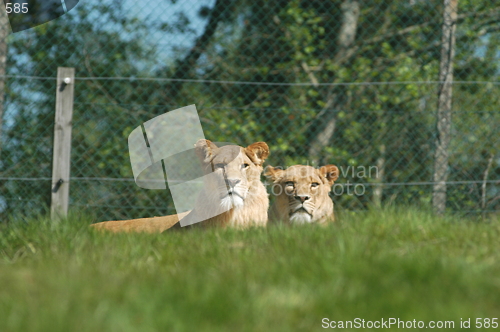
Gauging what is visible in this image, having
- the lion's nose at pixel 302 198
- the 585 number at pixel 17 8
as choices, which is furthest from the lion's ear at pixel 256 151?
the 585 number at pixel 17 8

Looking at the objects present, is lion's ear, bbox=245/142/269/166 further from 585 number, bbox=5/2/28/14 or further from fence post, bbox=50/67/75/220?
585 number, bbox=5/2/28/14

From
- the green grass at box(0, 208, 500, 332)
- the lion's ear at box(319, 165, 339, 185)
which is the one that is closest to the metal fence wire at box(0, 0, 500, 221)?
the lion's ear at box(319, 165, 339, 185)

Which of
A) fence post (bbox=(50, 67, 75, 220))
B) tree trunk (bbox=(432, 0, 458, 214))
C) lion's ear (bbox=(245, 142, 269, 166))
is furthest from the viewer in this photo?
tree trunk (bbox=(432, 0, 458, 214))

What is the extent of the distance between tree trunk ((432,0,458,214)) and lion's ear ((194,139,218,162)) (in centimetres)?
238

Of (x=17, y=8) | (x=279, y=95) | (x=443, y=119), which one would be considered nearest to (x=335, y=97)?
(x=279, y=95)

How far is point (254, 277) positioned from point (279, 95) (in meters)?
4.42

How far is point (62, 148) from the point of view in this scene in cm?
476

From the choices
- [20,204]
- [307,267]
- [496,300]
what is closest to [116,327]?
[307,267]

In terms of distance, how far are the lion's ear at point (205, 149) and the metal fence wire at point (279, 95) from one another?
135cm

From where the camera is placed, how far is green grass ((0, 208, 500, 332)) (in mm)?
1789

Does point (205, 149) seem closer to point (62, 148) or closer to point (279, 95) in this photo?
point (62, 148)

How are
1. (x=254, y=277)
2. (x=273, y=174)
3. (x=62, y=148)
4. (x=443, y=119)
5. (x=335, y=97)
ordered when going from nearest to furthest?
(x=254, y=277), (x=273, y=174), (x=62, y=148), (x=443, y=119), (x=335, y=97)

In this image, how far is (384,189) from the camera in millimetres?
5566

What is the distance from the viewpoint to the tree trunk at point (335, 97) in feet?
20.2
